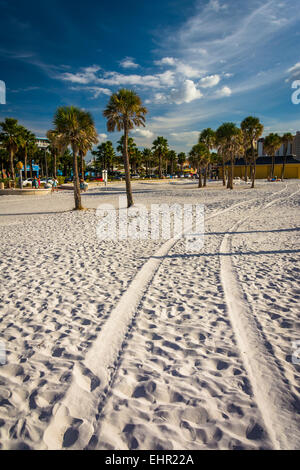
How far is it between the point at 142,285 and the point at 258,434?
402 cm

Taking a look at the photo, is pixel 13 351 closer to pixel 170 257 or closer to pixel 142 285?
pixel 142 285

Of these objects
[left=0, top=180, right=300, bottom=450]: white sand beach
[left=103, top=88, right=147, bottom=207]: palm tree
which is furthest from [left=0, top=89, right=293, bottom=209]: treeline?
[left=0, top=180, right=300, bottom=450]: white sand beach

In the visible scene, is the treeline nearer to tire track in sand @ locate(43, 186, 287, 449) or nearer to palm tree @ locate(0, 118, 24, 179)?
palm tree @ locate(0, 118, 24, 179)

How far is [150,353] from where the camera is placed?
3.87 metres

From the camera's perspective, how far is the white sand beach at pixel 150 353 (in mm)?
2723

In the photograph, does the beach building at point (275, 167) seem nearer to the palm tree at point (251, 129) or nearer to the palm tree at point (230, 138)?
the palm tree at point (251, 129)

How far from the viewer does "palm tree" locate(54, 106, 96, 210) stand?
707 inches

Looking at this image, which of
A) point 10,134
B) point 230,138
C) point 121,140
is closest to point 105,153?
point 10,134

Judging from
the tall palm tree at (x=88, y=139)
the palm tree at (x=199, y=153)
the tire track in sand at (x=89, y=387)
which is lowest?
the tire track in sand at (x=89, y=387)

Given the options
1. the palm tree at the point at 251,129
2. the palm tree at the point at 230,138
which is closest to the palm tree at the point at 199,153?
the palm tree at the point at 230,138

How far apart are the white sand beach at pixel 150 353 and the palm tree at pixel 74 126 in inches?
507

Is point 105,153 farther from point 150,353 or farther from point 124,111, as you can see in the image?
point 150,353
